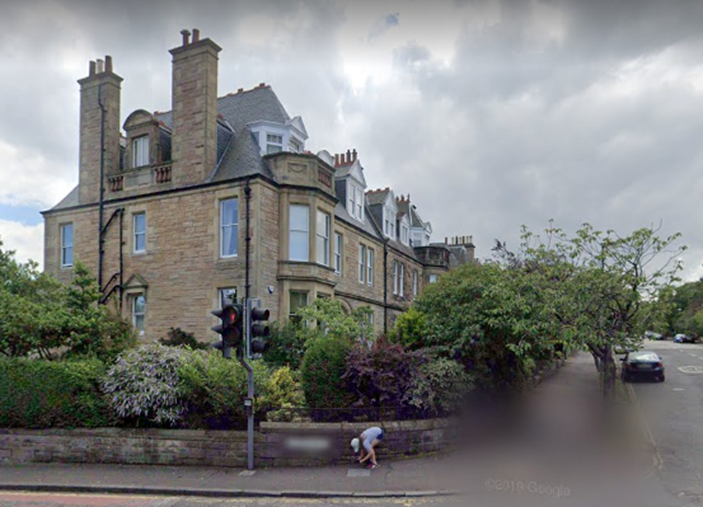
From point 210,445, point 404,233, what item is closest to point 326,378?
point 210,445

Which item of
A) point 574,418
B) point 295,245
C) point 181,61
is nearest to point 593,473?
point 574,418

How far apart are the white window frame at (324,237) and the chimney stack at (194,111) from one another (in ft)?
15.5

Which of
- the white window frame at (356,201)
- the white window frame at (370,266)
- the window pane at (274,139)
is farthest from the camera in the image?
the white window frame at (370,266)

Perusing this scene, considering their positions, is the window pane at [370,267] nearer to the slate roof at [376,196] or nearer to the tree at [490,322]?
the slate roof at [376,196]

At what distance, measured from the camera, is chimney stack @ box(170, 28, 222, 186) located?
21.9 m

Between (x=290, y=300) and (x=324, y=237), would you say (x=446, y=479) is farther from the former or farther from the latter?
(x=324, y=237)

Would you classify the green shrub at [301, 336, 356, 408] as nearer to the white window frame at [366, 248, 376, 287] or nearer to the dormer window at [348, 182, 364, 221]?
the dormer window at [348, 182, 364, 221]

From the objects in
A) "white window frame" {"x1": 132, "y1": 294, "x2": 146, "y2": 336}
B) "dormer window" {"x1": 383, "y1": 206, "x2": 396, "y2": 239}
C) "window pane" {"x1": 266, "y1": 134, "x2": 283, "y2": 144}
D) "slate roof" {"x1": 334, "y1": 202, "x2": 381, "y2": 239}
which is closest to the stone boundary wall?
"white window frame" {"x1": 132, "y1": 294, "x2": 146, "y2": 336}

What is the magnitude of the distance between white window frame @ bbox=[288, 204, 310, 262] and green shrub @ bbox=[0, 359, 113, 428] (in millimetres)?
10479

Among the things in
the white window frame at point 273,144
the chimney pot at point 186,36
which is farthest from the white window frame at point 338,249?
the chimney pot at point 186,36

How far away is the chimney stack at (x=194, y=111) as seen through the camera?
71.9 feet

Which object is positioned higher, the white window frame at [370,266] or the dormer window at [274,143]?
the dormer window at [274,143]

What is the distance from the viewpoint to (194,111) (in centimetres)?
2212

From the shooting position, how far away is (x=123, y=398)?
11.6m
